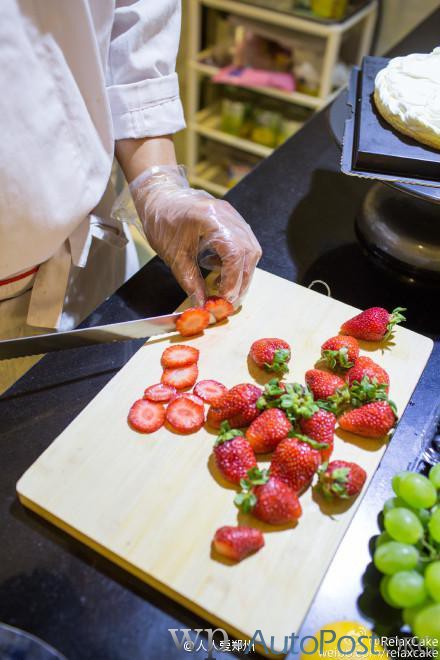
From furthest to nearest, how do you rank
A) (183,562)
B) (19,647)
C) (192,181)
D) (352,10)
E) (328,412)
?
(192,181) < (352,10) < (328,412) < (183,562) < (19,647)

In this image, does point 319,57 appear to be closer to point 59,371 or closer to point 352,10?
point 352,10

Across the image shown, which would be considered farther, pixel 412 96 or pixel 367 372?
pixel 412 96

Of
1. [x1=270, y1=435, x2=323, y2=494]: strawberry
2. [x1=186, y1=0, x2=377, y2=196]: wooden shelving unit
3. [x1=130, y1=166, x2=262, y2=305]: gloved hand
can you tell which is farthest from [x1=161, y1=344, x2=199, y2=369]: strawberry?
[x1=186, y1=0, x2=377, y2=196]: wooden shelving unit

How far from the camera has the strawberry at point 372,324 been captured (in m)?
0.91

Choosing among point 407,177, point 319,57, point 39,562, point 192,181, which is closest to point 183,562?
point 39,562

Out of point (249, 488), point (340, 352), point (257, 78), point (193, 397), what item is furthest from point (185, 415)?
point (257, 78)

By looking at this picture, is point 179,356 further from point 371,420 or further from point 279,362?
point 371,420

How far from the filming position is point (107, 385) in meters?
0.85

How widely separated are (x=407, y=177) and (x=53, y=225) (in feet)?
1.84

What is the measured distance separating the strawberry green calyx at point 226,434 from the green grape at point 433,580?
28cm

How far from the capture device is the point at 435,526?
2.08 feet

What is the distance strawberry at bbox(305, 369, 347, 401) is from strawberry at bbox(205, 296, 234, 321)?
0.18 metres

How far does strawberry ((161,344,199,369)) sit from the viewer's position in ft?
2.87

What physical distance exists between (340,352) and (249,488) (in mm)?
267
